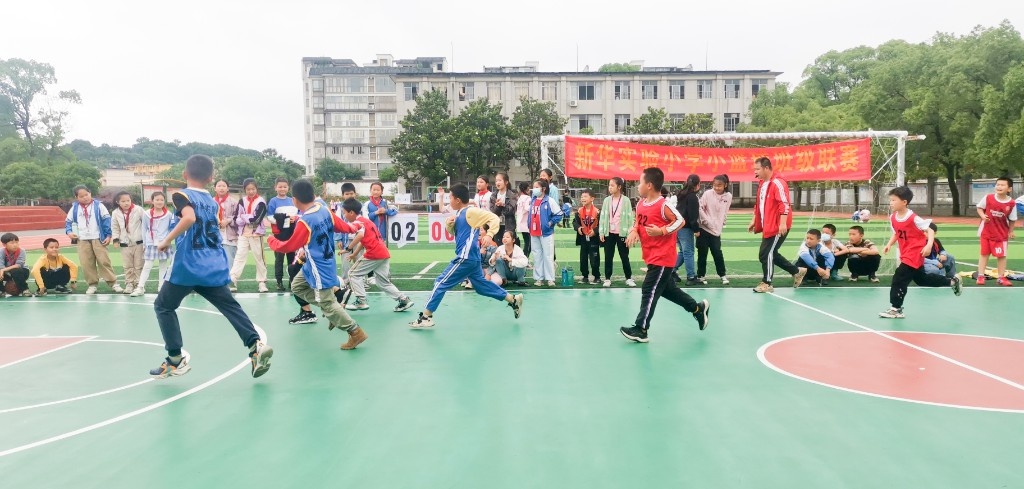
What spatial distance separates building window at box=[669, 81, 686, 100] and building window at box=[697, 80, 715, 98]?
4.44 ft

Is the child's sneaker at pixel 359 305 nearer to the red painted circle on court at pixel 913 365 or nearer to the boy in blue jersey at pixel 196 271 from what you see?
the boy in blue jersey at pixel 196 271

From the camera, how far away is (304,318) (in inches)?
313

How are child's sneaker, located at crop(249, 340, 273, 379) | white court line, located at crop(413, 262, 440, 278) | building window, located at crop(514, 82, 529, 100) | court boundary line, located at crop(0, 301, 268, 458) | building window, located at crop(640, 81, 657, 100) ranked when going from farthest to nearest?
building window, located at crop(640, 81, 657, 100) < building window, located at crop(514, 82, 529, 100) < white court line, located at crop(413, 262, 440, 278) < child's sneaker, located at crop(249, 340, 273, 379) < court boundary line, located at crop(0, 301, 268, 458)

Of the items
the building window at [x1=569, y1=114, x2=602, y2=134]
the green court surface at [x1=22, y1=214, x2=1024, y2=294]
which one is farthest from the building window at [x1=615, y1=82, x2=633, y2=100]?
the green court surface at [x1=22, y1=214, x2=1024, y2=294]

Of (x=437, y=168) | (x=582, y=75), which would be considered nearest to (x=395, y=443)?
(x=437, y=168)

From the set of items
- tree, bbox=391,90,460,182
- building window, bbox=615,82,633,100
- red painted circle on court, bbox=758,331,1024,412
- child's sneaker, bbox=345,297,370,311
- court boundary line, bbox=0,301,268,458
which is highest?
building window, bbox=615,82,633,100

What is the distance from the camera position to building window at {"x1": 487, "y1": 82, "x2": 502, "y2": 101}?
188ft

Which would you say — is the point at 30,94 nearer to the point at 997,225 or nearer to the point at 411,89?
the point at 411,89

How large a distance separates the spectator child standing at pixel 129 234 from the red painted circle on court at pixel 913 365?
9.79 m

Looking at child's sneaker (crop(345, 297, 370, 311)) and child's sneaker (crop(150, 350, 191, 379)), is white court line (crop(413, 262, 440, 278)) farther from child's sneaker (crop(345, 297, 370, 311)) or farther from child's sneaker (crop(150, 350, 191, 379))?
child's sneaker (crop(150, 350, 191, 379))

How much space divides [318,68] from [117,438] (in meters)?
79.3

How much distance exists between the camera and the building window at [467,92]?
188 feet

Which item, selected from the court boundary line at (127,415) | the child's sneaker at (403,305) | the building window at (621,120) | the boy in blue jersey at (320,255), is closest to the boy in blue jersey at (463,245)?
the boy in blue jersey at (320,255)

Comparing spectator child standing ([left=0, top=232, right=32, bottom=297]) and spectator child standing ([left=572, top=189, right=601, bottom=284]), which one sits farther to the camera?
spectator child standing ([left=572, top=189, right=601, bottom=284])
